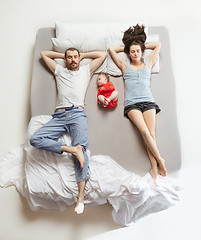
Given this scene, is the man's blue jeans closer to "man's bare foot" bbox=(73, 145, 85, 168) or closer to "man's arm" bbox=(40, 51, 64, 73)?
"man's bare foot" bbox=(73, 145, 85, 168)

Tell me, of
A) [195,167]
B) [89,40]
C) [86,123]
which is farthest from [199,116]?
[89,40]

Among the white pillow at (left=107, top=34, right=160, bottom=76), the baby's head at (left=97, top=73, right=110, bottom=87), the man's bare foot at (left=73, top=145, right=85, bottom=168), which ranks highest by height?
the white pillow at (left=107, top=34, right=160, bottom=76)

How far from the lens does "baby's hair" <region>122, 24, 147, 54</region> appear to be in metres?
2.16

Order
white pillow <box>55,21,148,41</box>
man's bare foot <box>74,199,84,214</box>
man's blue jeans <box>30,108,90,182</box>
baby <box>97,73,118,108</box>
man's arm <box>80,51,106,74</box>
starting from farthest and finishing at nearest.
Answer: white pillow <box>55,21,148,41</box>
man's arm <box>80,51,106,74</box>
baby <box>97,73,118,108</box>
man's blue jeans <box>30,108,90,182</box>
man's bare foot <box>74,199,84,214</box>

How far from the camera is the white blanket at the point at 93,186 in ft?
5.70

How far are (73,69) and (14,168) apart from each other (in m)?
0.90

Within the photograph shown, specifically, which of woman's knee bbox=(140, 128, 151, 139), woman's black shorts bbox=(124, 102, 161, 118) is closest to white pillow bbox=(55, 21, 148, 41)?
woman's black shorts bbox=(124, 102, 161, 118)

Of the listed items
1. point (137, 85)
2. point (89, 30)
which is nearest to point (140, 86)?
point (137, 85)

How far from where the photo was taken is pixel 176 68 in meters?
2.39

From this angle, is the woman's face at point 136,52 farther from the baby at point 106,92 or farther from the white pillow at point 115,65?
the baby at point 106,92

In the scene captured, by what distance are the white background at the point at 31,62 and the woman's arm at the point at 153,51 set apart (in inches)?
12.7

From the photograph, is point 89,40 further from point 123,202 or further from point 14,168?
point 123,202

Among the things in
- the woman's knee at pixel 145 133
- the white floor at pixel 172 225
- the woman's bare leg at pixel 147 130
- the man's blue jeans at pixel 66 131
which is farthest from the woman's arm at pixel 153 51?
the white floor at pixel 172 225

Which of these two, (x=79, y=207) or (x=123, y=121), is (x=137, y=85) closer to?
(x=123, y=121)
